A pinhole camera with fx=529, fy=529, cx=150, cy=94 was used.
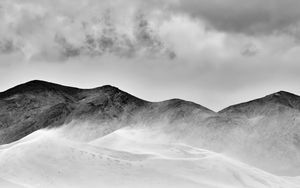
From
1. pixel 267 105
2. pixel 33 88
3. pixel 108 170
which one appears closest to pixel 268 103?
pixel 267 105

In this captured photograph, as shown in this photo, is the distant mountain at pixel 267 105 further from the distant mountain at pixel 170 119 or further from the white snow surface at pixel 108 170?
the white snow surface at pixel 108 170

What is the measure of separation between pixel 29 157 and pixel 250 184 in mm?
18042

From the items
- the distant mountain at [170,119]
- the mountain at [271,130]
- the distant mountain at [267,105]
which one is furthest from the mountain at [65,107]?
the mountain at [271,130]

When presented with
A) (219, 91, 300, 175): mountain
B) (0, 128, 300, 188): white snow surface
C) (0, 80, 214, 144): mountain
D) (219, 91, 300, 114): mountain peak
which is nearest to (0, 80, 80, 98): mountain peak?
(0, 80, 214, 144): mountain

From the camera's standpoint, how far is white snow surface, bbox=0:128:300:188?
1535 inches

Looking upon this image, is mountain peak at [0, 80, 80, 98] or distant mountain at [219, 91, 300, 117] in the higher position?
mountain peak at [0, 80, 80, 98]

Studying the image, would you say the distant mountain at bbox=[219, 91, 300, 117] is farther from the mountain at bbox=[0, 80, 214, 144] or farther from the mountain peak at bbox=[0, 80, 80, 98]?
the mountain peak at bbox=[0, 80, 80, 98]

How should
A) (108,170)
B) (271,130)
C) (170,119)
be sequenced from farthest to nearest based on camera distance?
(170,119), (271,130), (108,170)

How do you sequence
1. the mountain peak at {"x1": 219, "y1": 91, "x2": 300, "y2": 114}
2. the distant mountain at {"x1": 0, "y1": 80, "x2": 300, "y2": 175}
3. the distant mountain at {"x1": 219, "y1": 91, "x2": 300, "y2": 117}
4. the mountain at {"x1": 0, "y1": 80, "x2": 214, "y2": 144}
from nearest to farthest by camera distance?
the distant mountain at {"x1": 0, "y1": 80, "x2": 300, "y2": 175} < the distant mountain at {"x1": 219, "y1": 91, "x2": 300, "y2": 117} < the mountain peak at {"x1": 219, "y1": 91, "x2": 300, "y2": 114} < the mountain at {"x1": 0, "y1": 80, "x2": 214, "y2": 144}

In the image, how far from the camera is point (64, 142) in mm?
46000

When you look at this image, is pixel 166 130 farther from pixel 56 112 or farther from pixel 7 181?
pixel 7 181

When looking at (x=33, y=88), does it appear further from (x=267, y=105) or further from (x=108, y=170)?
(x=108, y=170)

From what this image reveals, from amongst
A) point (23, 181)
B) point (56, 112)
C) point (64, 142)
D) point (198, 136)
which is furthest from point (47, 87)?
point (23, 181)

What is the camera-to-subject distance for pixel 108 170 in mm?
41344
